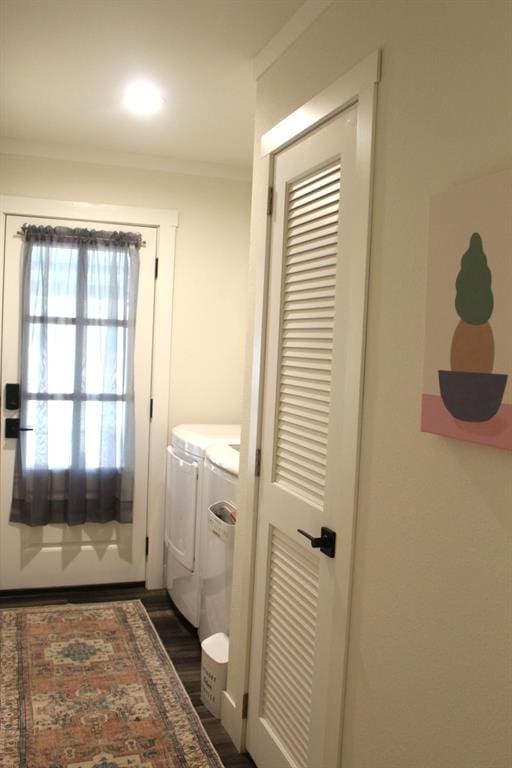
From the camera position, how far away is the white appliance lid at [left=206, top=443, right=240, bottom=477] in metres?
3.05

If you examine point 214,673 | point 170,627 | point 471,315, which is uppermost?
point 471,315

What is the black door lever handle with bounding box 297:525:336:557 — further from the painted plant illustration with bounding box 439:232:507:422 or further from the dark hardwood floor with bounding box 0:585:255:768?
the dark hardwood floor with bounding box 0:585:255:768

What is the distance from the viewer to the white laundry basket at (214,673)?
276cm

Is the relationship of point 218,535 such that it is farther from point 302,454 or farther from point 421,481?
point 421,481

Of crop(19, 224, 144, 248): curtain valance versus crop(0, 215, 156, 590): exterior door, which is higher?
crop(19, 224, 144, 248): curtain valance

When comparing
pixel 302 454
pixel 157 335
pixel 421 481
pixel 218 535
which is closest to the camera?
pixel 421 481

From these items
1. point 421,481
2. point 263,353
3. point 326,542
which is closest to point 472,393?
point 421,481

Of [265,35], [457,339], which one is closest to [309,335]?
[457,339]

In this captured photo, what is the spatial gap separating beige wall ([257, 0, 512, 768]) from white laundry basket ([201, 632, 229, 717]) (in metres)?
1.01

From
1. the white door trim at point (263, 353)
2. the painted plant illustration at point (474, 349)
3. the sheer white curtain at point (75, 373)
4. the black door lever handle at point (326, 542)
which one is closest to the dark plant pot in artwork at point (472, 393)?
the painted plant illustration at point (474, 349)

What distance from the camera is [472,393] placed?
4.33 feet

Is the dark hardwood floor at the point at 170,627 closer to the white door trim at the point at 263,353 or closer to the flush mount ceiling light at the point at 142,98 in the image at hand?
the white door trim at the point at 263,353

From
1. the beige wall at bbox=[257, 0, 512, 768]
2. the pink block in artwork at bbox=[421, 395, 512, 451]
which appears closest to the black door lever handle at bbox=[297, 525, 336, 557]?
the beige wall at bbox=[257, 0, 512, 768]

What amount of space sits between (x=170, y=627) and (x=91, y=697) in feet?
2.68
